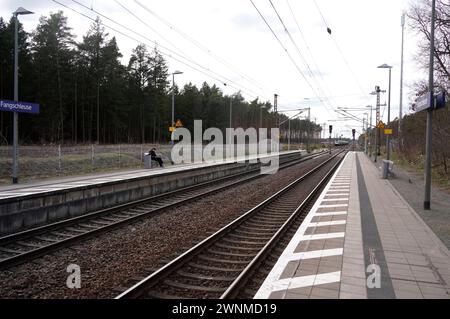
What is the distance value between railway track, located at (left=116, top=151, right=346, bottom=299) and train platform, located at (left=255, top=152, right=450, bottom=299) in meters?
0.48

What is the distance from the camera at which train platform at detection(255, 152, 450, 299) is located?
5.81 meters

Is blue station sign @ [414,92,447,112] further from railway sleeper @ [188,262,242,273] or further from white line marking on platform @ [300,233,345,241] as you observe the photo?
railway sleeper @ [188,262,242,273]

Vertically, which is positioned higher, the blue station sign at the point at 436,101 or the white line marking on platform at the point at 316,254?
the blue station sign at the point at 436,101

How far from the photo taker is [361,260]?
7.29m

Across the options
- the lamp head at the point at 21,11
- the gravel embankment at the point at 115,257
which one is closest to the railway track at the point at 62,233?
the gravel embankment at the point at 115,257

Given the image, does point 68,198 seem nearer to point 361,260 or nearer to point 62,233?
point 62,233

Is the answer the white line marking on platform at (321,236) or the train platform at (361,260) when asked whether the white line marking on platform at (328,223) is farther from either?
the white line marking on platform at (321,236)

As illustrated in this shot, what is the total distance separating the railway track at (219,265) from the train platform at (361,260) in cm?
48

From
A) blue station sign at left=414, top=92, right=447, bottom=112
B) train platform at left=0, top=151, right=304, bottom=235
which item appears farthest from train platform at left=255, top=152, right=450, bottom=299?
train platform at left=0, top=151, right=304, bottom=235

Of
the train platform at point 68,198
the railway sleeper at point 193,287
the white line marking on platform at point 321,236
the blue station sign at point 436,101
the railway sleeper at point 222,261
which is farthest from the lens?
the blue station sign at point 436,101

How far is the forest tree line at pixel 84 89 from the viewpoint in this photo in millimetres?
49188

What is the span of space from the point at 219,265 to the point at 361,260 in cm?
254
